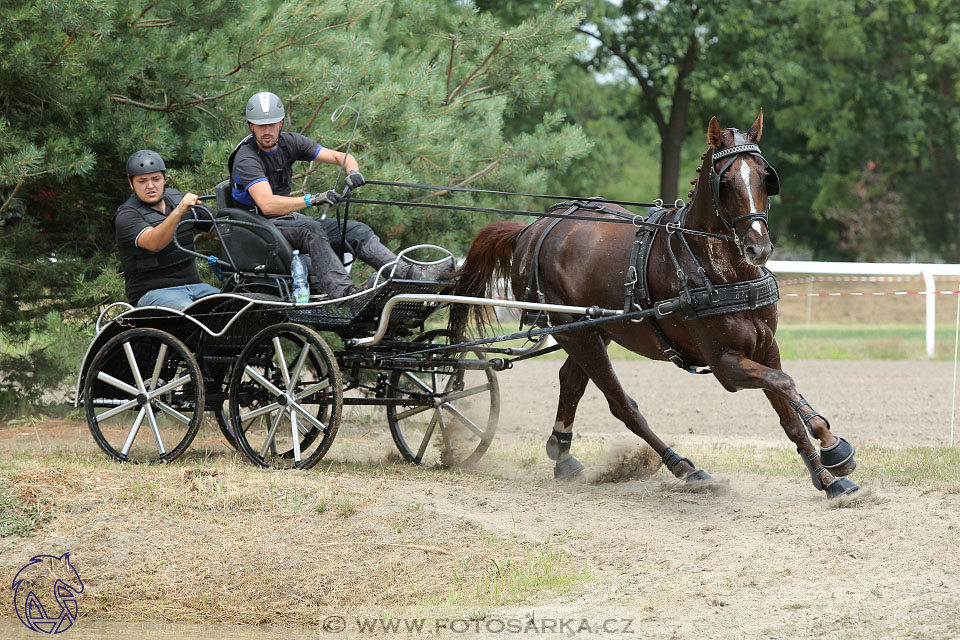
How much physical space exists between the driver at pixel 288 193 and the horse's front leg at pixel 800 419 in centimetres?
217

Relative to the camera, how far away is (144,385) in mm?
7457

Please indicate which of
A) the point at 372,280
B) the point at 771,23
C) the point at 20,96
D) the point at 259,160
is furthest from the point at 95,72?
the point at 771,23

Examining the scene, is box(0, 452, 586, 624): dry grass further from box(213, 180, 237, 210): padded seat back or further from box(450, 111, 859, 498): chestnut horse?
box(213, 180, 237, 210): padded seat back

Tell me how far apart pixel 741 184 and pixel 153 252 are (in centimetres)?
393

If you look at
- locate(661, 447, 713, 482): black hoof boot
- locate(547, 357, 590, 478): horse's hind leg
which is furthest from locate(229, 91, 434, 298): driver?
locate(661, 447, 713, 482): black hoof boot

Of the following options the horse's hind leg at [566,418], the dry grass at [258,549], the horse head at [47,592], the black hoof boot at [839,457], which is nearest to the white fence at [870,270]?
the horse's hind leg at [566,418]

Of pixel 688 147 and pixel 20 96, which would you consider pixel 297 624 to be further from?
pixel 688 147

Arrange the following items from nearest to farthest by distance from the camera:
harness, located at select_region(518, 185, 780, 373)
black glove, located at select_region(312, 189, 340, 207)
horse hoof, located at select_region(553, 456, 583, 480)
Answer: harness, located at select_region(518, 185, 780, 373), black glove, located at select_region(312, 189, 340, 207), horse hoof, located at select_region(553, 456, 583, 480)

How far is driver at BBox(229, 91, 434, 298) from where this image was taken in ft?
23.1

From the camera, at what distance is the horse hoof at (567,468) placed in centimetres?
748

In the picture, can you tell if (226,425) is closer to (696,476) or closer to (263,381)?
(263,381)

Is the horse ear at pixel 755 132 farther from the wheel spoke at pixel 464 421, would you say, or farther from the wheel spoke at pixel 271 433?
the wheel spoke at pixel 271 433

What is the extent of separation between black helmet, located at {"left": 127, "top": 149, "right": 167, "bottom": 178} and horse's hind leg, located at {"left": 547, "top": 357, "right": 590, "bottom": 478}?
3.05 meters

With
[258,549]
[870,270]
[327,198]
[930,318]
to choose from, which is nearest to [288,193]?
[327,198]
